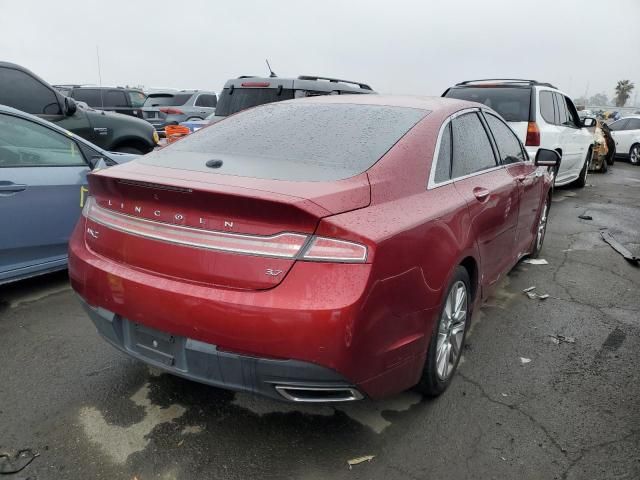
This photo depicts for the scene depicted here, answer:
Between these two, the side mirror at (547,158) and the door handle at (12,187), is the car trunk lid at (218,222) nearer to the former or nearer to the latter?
the door handle at (12,187)

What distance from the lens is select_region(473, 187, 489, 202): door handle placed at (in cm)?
304

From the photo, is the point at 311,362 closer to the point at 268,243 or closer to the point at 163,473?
the point at 268,243

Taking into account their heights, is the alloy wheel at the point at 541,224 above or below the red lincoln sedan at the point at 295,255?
below

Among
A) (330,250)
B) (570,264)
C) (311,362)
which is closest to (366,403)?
(311,362)

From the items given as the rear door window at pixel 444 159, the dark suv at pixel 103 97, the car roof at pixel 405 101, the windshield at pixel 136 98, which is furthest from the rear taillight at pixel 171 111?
the rear door window at pixel 444 159

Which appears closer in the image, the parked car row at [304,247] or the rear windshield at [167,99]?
the parked car row at [304,247]

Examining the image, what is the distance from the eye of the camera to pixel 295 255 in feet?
6.64

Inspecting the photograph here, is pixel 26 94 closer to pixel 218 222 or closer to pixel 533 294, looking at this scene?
pixel 218 222

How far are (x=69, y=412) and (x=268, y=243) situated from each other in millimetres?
1507

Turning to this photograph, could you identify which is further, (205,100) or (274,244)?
(205,100)

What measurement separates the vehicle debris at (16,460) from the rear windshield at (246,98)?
5.53 metres

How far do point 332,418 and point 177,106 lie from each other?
1636 centimetres

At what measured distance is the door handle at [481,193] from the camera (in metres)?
3.04

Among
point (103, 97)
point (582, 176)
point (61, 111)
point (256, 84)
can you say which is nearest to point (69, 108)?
point (61, 111)
